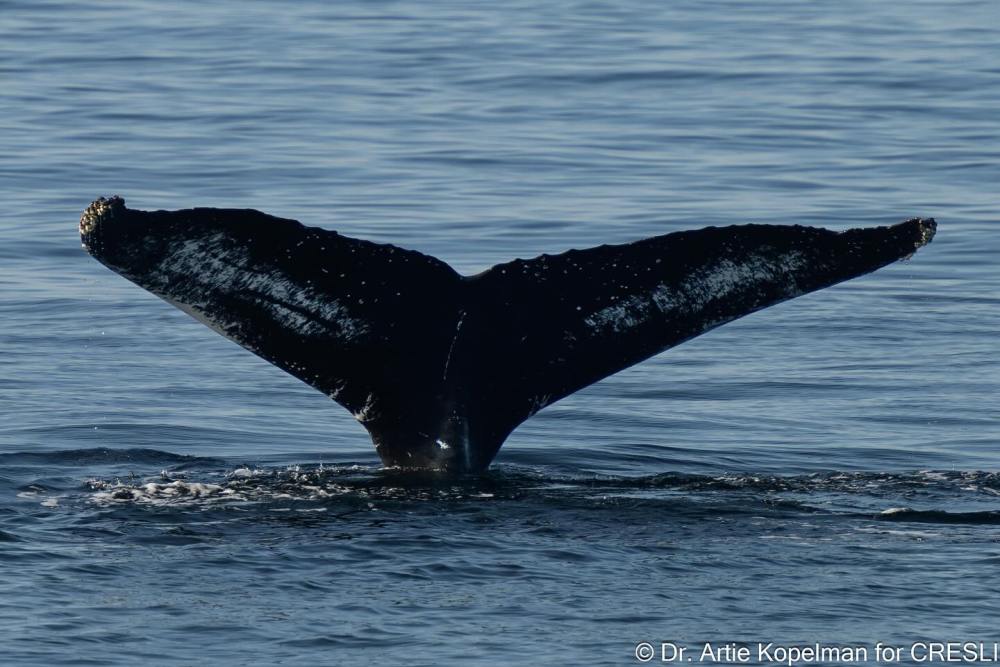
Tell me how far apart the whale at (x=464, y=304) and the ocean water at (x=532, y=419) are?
0.38m

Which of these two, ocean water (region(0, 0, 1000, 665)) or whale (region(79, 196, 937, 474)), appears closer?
ocean water (region(0, 0, 1000, 665))

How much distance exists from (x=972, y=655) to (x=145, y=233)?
10.4 feet

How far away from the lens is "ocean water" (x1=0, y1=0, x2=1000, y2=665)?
6.49m

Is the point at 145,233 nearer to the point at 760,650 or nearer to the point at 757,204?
the point at 760,650

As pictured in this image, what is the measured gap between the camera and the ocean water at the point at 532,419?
649 centimetres

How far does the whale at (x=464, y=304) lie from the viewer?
24.4 ft

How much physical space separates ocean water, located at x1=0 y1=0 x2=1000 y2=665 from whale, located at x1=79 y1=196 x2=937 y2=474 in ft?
1.25

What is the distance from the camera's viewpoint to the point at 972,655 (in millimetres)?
6078

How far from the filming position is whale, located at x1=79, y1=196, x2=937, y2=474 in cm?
745

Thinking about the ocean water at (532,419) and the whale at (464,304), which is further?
the whale at (464,304)

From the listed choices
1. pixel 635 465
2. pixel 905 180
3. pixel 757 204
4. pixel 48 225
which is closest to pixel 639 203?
pixel 757 204

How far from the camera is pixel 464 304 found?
306 inches

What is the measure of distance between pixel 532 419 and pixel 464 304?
3561 mm

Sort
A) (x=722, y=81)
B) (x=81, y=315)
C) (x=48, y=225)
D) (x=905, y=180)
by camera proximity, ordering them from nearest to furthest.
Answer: (x=81, y=315), (x=48, y=225), (x=905, y=180), (x=722, y=81)
